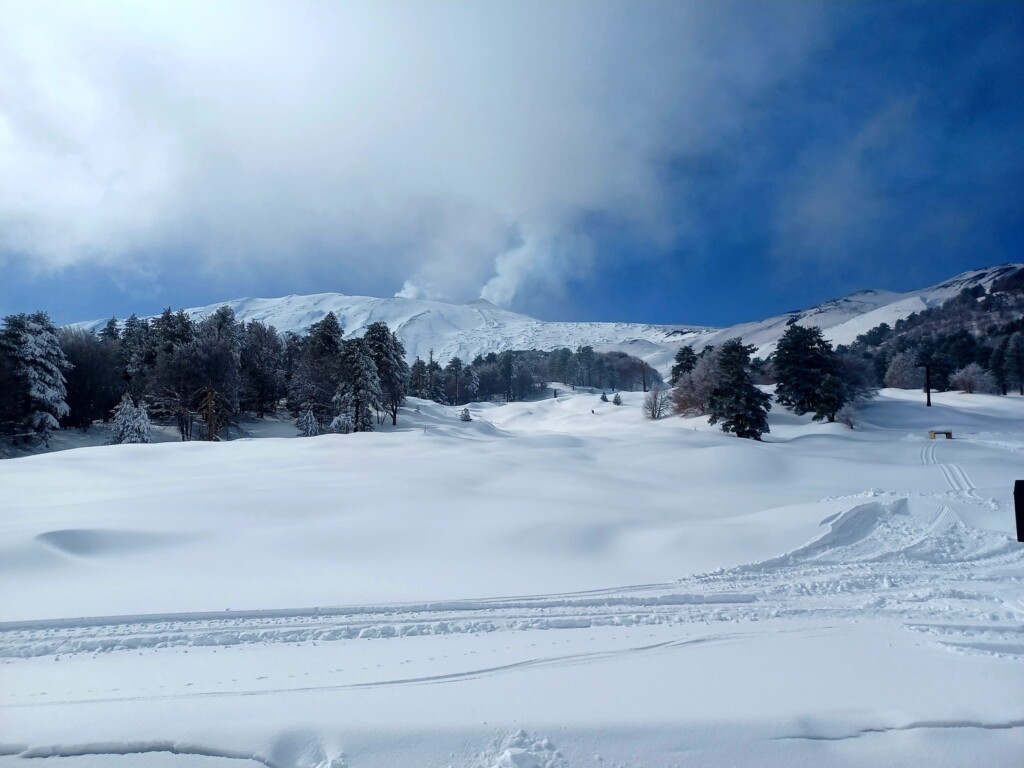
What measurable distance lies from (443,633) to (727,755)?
303 cm

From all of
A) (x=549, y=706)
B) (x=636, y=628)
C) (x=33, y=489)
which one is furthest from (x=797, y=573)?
(x=33, y=489)

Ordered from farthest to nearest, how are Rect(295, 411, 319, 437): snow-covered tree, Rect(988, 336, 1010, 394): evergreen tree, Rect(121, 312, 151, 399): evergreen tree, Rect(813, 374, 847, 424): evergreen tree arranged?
Rect(988, 336, 1010, 394): evergreen tree, Rect(121, 312, 151, 399): evergreen tree, Rect(295, 411, 319, 437): snow-covered tree, Rect(813, 374, 847, 424): evergreen tree

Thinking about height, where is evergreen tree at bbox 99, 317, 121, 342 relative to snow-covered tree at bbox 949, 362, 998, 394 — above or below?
above

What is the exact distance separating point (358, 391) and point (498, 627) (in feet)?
106

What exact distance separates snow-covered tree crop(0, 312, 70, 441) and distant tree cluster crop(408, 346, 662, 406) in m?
33.4

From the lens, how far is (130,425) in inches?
1197

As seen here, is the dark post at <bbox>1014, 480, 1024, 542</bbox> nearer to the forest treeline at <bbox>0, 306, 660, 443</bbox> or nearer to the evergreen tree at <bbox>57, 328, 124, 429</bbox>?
the forest treeline at <bbox>0, 306, 660, 443</bbox>

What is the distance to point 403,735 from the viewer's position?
3457mm

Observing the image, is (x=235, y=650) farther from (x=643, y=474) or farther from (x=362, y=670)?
(x=643, y=474)

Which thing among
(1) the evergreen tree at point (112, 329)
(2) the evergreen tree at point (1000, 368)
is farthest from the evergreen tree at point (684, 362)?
(1) the evergreen tree at point (112, 329)

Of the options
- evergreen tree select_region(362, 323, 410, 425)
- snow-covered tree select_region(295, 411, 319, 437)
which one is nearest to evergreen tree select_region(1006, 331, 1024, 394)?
evergreen tree select_region(362, 323, 410, 425)

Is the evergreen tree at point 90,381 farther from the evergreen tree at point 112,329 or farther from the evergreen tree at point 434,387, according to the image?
the evergreen tree at point 434,387

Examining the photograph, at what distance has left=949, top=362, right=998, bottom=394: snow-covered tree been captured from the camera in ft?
188

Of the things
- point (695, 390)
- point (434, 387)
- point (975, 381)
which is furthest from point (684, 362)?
point (434, 387)
